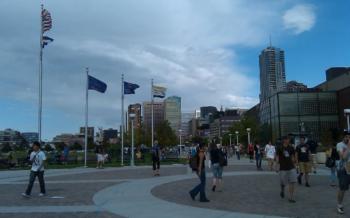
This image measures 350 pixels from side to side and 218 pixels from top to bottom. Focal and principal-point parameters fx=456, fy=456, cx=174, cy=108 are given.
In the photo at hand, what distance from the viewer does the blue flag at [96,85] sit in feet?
122

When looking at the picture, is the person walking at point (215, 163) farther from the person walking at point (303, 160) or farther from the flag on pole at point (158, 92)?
the flag on pole at point (158, 92)

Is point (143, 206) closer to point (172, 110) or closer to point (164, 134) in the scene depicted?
point (164, 134)

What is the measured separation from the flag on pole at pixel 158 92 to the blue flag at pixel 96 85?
7.47 meters

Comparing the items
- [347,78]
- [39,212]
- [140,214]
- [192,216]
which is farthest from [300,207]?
[347,78]

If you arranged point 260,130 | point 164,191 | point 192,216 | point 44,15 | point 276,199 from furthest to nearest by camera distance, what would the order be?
point 260,130
point 44,15
point 164,191
point 276,199
point 192,216

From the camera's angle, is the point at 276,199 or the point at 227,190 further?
the point at 227,190

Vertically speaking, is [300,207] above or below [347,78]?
below

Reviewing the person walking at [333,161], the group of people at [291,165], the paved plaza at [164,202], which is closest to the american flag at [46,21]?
the paved plaza at [164,202]

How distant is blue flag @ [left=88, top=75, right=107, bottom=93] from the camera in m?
37.1

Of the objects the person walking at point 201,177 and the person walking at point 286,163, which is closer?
the person walking at point 286,163

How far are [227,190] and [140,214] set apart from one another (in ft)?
20.0

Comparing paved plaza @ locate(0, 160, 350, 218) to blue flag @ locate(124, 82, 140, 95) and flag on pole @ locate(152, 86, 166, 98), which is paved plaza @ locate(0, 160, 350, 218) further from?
flag on pole @ locate(152, 86, 166, 98)

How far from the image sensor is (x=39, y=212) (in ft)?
38.6

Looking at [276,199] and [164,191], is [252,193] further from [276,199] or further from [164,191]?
[164,191]
